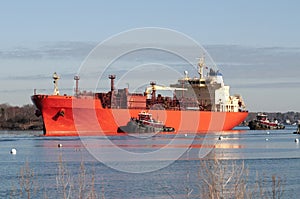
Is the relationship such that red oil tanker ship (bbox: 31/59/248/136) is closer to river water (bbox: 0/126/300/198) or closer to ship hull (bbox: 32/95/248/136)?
ship hull (bbox: 32/95/248/136)

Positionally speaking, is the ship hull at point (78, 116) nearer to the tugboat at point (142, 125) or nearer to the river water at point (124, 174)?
the tugboat at point (142, 125)

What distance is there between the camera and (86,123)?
220 feet

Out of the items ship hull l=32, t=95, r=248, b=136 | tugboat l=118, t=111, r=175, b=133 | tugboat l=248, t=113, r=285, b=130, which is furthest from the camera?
tugboat l=248, t=113, r=285, b=130

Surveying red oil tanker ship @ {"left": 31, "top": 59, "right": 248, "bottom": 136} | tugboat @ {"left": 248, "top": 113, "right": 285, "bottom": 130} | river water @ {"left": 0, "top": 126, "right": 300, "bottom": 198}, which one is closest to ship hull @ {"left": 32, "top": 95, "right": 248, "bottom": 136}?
red oil tanker ship @ {"left": 31, "top": 59, "right": 248, "bottom": 136}

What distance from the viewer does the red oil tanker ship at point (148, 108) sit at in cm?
6494

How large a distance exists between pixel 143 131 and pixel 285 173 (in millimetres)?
44897

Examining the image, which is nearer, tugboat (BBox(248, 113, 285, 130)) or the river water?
the river water

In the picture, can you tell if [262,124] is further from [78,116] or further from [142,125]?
[78,116]

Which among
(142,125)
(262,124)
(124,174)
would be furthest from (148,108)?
(124,174)

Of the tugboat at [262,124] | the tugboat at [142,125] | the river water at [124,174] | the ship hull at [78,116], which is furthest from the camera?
the tugboat at [262,124]

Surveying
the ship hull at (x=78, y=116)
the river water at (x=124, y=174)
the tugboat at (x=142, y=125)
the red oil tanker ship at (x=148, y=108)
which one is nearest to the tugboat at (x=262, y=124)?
the red oil tanker ship at (x=148, y=108)

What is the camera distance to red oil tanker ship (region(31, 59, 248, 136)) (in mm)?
64938

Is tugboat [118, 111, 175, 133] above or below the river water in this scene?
above

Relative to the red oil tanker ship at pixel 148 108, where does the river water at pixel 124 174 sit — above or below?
below
